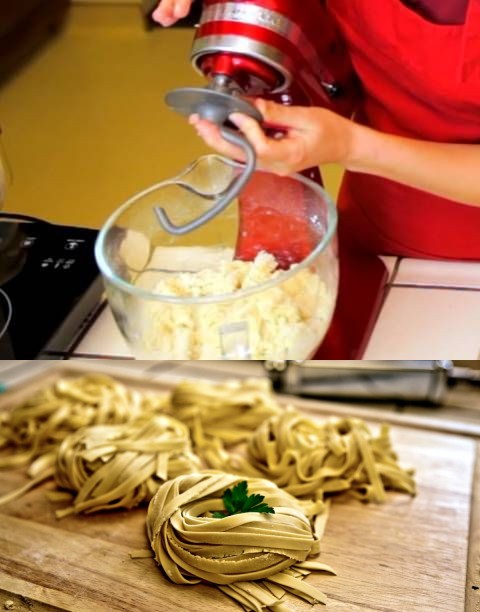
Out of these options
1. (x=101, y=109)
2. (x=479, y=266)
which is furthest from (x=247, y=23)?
(x=479, y=266)

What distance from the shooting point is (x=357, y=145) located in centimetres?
63

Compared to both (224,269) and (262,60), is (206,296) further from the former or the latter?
(262,60)

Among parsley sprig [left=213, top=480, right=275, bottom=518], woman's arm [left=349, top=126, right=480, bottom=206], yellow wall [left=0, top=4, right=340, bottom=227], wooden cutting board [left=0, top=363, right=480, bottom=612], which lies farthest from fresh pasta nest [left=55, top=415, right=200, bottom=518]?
woman's arm [left=349, top=126, right=480, bottom=206]

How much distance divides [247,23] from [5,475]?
0.94m

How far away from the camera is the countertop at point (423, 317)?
68 cm

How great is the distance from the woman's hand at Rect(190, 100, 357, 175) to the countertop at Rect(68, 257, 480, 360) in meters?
0.12

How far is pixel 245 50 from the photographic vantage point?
1.87 feet

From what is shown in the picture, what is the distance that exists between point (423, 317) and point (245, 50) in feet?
0.95

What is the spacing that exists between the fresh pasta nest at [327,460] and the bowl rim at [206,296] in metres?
0.58

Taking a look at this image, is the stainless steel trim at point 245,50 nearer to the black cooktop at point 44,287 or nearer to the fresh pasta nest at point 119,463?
the black cooktop at point 44,287

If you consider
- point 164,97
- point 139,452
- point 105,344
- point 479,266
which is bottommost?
point 139,452

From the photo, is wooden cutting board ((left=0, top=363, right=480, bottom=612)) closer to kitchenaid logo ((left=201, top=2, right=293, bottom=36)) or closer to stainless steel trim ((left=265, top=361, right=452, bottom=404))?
stainless steel trim ((left=265, top=361, right=452, bottom=404))

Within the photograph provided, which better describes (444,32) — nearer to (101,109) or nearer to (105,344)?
(101,109)

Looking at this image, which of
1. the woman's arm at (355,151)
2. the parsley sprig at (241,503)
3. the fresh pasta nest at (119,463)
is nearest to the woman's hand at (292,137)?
the woman's arm at (355,151)
